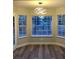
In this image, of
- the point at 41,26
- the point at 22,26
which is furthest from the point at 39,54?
the point at 41,26

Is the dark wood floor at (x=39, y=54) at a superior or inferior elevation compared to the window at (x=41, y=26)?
inferior

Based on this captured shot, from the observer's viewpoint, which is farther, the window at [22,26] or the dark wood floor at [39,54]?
the window at [22,26]

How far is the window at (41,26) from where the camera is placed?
9.93 m

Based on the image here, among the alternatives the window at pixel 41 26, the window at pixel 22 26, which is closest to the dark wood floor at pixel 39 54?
the window at pixel 22 26

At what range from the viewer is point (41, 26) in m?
9.96

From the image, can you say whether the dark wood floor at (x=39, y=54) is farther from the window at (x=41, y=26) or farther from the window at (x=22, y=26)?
the window at (x=41, y=26)

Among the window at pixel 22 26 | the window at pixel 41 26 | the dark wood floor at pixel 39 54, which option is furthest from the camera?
the window at pixel 41 26

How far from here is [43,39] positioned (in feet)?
32.5

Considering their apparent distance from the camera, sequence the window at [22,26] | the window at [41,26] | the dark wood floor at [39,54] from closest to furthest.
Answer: the dark wood floor at [39,54] < the window at [22,26] < the window at [41,26]

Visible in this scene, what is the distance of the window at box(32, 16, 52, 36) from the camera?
32.6 ft
